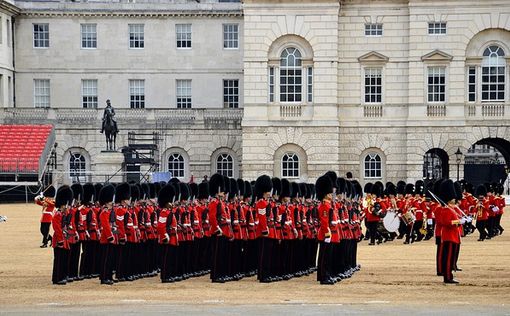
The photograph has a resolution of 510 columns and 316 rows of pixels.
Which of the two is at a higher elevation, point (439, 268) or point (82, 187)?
point (82, 187)

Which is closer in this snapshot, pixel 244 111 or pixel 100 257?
pixel 100 257

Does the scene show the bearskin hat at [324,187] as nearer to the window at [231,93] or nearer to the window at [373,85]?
the window at [373,85]

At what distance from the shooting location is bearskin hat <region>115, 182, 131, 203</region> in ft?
78.7

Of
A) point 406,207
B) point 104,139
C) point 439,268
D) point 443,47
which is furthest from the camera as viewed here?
point 104,139

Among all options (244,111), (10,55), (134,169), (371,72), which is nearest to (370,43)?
(371,72)

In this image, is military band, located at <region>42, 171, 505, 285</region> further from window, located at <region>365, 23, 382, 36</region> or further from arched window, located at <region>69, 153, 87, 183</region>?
arched window, located at <region>69, 153, 87, 183</region>

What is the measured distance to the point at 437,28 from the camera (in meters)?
58.9

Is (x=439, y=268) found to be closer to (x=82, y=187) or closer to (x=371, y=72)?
(x=82, y=187)

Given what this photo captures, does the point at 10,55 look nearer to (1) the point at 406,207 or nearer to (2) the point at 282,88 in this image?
(2) the point at 282,88

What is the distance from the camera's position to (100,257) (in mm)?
24703

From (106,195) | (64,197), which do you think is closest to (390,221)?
(106,195)

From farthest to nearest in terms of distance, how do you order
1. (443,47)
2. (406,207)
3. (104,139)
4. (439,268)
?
1. (104,139)
2. (443,47)
3. (406,207)
4. (439,268)

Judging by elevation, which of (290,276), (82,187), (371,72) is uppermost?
(371,72)

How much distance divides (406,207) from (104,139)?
3135cm
